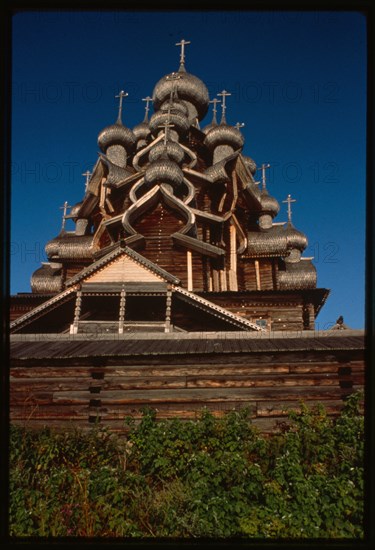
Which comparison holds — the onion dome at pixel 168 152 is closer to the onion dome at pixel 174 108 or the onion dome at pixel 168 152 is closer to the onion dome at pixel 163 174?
the onion dome at pixel 163 174

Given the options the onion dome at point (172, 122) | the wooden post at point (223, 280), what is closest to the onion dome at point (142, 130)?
the onion dome at point (172, 122)

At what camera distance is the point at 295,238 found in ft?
79.8

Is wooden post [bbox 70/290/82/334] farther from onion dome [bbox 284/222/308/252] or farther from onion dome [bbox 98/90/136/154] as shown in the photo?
onion dome [bbox 98/90/136/154]

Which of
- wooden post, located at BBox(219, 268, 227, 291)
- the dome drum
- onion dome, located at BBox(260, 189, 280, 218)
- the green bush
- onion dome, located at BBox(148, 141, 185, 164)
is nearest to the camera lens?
the green bush

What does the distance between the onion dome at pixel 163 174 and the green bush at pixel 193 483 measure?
13545 mm

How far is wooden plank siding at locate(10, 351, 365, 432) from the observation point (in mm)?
7910

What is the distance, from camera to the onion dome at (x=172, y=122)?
896 inches

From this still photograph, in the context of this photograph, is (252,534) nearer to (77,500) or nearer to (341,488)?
(341,488)

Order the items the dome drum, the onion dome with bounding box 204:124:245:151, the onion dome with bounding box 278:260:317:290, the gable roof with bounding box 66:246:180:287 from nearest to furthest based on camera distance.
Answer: the gable roof with bounding box 66:246:180:287
the onion dome with bounding box 278:260:317:290
the onion dome with bounding box 204:124:245:151
the dome drum

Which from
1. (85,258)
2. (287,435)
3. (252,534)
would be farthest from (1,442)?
(85,258)

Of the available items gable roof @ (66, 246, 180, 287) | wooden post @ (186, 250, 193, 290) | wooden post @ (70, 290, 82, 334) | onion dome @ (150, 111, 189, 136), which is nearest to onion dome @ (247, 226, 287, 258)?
wooden post @ (186, 250, 193, 290)

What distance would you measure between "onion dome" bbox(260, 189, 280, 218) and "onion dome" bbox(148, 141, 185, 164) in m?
7.74

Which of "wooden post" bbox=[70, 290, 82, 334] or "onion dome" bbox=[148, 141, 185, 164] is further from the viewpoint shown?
"onion dome" bbox=[148, 141, 185, 164]

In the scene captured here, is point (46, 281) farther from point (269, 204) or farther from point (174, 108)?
point (269, 204)
